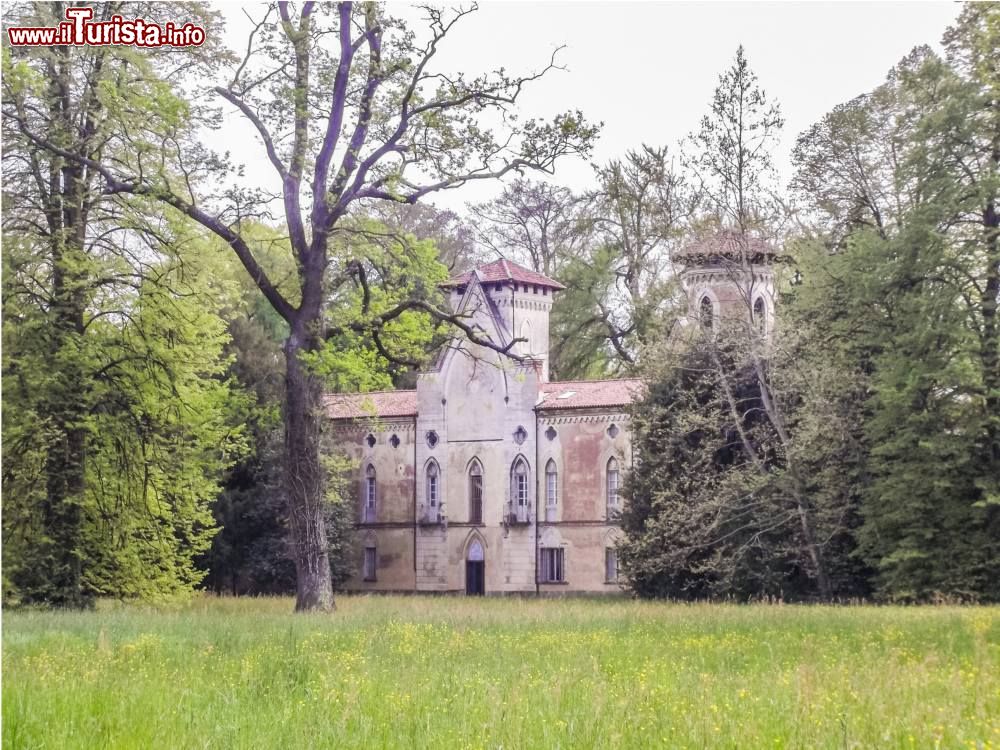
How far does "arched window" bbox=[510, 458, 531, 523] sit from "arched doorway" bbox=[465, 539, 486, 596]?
214 centimetres

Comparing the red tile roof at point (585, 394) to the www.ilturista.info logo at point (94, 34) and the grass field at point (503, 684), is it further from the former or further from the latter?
the grass field at point (503, 684)

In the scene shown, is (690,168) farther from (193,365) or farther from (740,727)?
(740,727)

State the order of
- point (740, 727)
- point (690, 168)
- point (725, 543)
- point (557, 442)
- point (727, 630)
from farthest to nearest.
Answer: point (557, 442), point (725, 543), point (690, 168), point (727, 630), point (740, 727)

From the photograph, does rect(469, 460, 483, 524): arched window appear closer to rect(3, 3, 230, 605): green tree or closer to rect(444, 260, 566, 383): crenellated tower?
rect(444, 260, 566, 383): crenellated tower

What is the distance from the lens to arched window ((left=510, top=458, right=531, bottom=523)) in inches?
1959

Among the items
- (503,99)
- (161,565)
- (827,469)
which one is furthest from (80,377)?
(827,469)

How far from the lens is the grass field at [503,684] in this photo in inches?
377

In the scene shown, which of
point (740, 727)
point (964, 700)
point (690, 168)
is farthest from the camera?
point (690, 168)

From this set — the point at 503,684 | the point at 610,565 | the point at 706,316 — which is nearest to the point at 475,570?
the point at 610,565

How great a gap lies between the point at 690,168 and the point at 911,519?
10.5 m

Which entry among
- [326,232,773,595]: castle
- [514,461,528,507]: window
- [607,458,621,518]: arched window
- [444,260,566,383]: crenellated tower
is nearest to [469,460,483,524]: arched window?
[326,232,773,595]: castle

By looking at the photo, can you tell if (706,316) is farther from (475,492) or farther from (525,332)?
(475,492)

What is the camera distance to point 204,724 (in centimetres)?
1023

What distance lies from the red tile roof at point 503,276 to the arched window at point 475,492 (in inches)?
275
